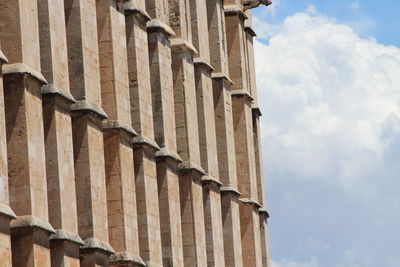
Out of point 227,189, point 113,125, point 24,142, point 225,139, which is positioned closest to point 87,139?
point 113,125

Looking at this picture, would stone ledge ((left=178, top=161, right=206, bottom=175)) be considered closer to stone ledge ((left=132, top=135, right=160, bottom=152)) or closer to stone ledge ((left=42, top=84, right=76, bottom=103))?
stone ledge ((left=132, top=135, right=160, bottom=152))

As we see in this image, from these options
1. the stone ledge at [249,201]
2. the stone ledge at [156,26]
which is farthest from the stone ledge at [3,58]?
the stone ledge at [249,201]

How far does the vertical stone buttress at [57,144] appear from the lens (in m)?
41.0

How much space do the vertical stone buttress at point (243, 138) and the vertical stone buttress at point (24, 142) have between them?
1538 centimetres

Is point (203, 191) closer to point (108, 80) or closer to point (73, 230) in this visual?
point (108, 80)

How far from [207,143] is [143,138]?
5.38 m

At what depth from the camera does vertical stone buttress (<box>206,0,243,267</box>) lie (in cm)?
5319

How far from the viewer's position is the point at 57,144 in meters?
41.2

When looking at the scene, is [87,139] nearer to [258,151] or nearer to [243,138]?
[243,138]

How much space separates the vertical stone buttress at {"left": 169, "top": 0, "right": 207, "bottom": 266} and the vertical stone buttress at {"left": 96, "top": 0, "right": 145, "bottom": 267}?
13.6 ft

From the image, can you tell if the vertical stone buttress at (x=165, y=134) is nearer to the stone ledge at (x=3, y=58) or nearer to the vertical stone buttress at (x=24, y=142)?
the vertical stone buttress at (x=24, y=142)

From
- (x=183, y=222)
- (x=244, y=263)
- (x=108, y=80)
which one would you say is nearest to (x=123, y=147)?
(x=108, y=80)

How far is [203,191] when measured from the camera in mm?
51125

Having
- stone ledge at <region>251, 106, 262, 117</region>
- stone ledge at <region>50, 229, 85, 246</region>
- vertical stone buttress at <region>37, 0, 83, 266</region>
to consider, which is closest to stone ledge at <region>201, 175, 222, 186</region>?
stone ledge at <region>251, 106, 262, 117</region>
